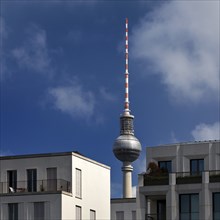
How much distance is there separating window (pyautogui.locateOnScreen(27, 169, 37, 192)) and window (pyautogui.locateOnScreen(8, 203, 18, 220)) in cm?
216

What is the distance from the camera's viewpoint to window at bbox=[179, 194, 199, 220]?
8294 centimetres

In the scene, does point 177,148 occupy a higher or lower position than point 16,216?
higher

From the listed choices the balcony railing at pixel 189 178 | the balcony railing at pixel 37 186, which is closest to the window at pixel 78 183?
the balcony railing at pixel 37 186

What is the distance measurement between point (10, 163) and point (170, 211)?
53.1 feet

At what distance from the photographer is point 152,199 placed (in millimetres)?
86625

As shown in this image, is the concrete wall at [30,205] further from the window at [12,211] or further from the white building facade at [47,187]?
the window at [12,211]

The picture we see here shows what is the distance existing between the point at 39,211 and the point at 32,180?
3.67m

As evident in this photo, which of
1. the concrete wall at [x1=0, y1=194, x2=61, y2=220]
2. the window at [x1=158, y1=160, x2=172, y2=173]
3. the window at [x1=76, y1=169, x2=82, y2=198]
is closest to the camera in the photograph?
the concrete wall at [x1=0, y1=194, x2=61, y2=220]

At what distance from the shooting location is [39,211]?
85.5 m

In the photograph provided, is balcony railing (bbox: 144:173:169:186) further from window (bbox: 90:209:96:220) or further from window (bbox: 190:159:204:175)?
window (bbox: 90:209:96:220)

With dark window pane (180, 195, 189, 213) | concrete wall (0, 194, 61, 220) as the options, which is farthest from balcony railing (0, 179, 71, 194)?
dark window pane (180, 195, 189, 213)

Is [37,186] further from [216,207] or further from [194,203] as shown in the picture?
[216,207]

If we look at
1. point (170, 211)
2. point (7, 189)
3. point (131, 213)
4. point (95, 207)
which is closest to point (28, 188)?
point (7, 189)

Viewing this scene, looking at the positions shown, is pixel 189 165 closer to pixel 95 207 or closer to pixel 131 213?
pixel 95 207
